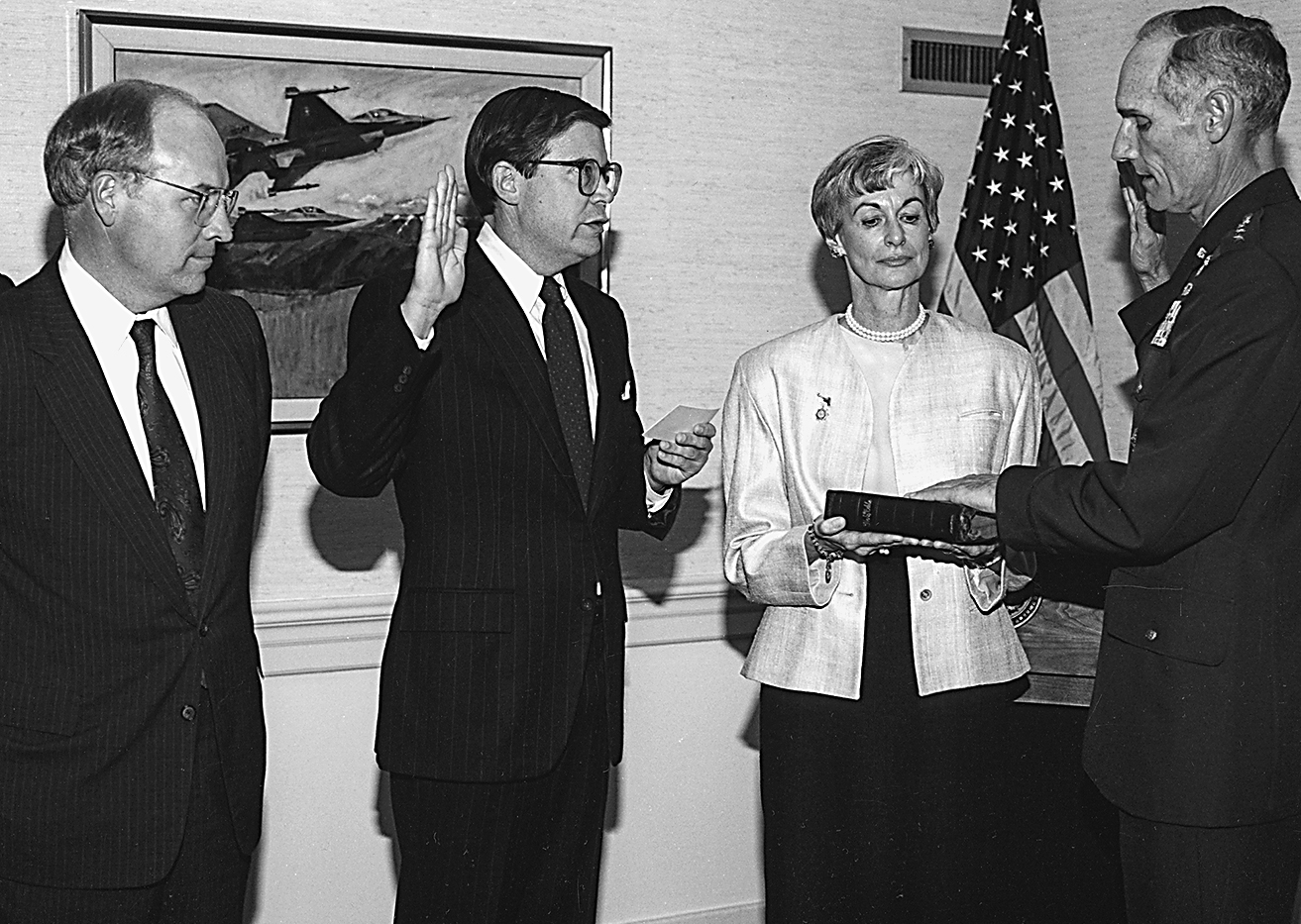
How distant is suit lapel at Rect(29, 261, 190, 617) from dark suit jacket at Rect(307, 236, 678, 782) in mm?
417

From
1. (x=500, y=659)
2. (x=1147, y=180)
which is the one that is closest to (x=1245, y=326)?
(x=1147, y=180)

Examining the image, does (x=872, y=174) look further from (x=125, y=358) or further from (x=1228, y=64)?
(x=125, y=358)

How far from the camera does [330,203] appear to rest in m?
3.66

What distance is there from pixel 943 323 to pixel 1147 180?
65cm

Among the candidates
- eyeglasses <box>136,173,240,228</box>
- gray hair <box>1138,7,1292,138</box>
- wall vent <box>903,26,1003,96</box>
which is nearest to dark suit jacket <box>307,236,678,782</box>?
eyeglasses <box>136,173,240,228</box>

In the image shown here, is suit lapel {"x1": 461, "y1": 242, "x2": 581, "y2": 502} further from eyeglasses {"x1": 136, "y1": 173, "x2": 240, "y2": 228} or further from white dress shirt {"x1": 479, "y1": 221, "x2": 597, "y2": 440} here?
eyeglasses {"x1": 136, "y1": 173, "x2": 240, "y2": 228}

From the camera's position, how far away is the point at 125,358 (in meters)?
2.47

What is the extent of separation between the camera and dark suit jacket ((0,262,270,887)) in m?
2.35

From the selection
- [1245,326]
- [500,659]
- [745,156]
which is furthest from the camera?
[745,156]

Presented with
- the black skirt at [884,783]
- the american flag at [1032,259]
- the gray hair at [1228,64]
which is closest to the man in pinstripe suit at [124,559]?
the black skirt at [884,783]

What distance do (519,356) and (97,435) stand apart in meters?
0.82

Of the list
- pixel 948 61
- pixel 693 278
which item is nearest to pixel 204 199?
pixel 693 278

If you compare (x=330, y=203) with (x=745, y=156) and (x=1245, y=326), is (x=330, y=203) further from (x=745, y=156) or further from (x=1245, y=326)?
(x=1245, y=326)

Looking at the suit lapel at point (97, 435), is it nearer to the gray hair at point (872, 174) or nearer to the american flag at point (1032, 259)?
the gray hair at point (872, 174)
